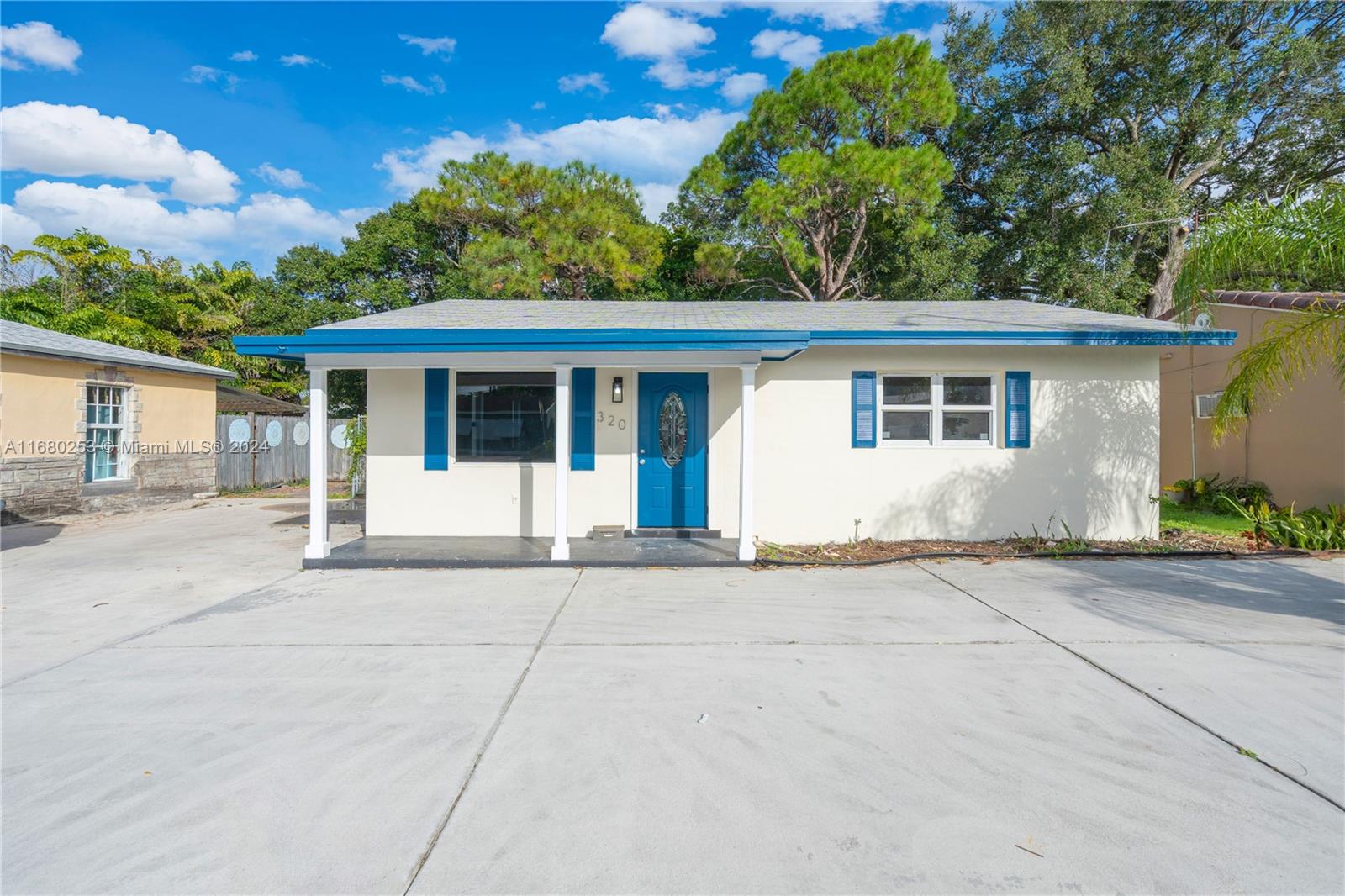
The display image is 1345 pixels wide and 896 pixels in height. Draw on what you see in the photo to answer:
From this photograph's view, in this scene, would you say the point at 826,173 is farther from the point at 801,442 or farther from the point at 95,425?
the point at 95,425

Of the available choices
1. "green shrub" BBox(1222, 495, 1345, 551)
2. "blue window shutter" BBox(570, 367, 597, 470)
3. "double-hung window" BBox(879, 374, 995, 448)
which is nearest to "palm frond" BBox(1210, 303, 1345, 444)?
"green shrub" BBox(1222, 495, 1345, 551)

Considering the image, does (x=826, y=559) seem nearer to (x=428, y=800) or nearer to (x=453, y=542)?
(x=453, y=542)

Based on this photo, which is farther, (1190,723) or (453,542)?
(453,542)

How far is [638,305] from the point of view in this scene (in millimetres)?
11234

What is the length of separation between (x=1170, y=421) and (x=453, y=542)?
1282 cm

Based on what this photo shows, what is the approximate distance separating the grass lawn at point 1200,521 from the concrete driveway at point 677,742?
319 centimetres

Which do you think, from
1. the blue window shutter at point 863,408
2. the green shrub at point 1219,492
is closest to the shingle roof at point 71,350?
the blue window shutter at point 863,408

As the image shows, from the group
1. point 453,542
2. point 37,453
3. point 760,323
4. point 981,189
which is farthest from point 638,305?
point 981,189

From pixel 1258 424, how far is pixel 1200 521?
2.29 metres

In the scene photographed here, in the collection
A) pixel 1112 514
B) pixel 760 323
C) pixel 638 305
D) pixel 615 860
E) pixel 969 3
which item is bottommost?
pixel 615 860

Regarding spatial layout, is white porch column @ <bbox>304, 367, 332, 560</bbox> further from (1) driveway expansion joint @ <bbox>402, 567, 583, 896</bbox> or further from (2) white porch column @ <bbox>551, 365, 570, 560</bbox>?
(1) driveway expansion joint @ <bbox>402, 567, 583, 896</bbox>

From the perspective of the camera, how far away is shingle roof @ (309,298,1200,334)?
8320 millimetres

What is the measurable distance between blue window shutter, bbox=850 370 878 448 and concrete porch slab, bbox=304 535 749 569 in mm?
2045

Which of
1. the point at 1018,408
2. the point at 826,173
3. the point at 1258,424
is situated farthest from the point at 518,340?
the point at 826,173
